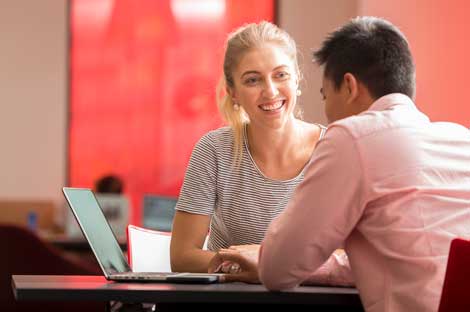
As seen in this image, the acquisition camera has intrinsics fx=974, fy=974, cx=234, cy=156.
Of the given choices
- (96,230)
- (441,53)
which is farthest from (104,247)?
(441,53)

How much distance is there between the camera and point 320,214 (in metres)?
1.93

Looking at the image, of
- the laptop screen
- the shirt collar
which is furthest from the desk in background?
the shirt collar

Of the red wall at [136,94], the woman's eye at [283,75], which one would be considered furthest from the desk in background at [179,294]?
the red wall at [136,94]

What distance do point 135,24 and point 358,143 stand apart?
23.5ft

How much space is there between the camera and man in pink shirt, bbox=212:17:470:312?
1.93 meters

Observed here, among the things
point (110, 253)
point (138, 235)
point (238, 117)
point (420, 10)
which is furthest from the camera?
point (420, 10)

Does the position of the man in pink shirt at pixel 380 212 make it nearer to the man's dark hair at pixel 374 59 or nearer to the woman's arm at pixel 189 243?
the man's dark hair at pixel 374 59

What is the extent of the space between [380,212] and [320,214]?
13 cm

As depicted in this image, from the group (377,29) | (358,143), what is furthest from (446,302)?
(377,29)

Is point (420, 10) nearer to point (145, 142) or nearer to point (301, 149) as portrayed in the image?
point (301, 149)

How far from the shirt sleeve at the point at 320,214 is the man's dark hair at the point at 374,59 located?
20 centimetres

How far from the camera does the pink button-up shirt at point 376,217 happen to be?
6.33 ft

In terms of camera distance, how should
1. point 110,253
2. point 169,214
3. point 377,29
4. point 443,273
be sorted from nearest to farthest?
point 443,273, point 377,29, point 110,253, point 169,214

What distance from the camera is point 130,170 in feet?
29.1
